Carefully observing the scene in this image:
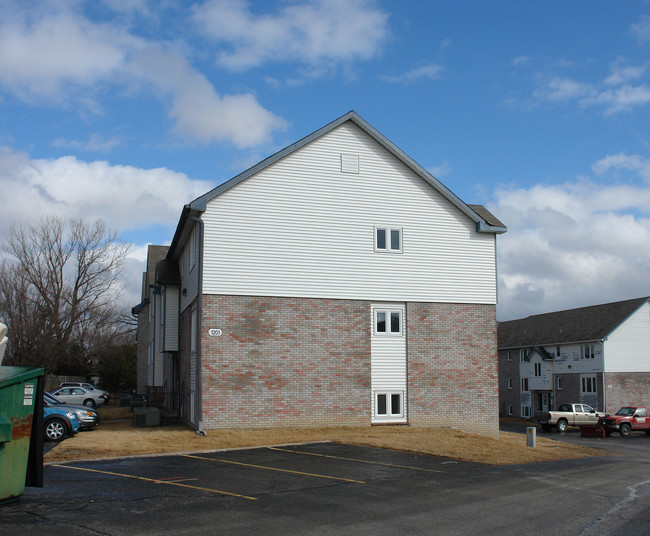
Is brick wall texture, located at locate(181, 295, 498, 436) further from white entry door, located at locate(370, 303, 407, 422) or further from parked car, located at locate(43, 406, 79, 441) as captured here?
parked car, located at locate(43, 406, 79, 441)

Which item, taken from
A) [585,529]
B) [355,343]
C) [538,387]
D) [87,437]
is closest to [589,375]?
[538,387]

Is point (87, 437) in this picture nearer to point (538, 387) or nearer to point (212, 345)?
point (212, 345)

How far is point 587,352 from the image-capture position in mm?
50625

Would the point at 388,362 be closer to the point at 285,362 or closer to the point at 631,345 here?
the point at 285,362

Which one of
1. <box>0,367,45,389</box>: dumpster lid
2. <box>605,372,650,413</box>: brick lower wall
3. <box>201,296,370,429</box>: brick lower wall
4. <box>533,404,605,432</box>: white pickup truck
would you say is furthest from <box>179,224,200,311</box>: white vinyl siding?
<box>605,372,650,413</box>: brick lower wall

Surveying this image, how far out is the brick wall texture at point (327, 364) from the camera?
20750mm

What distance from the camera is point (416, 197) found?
23734mm

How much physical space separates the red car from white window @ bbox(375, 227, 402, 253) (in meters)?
22.7

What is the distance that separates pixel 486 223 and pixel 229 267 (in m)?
9.42

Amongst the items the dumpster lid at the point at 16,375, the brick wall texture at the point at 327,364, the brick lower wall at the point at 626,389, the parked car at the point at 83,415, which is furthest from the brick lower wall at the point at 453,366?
the brick lower wall at the point at 626,389

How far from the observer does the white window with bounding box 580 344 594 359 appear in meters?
50.1

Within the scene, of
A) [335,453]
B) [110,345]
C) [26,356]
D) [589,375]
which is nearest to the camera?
[335,453]

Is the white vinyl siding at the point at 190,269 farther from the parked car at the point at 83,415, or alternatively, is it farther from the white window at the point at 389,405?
the white window at the point at 389,405

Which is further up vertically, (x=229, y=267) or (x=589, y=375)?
(x=229, y=267)
